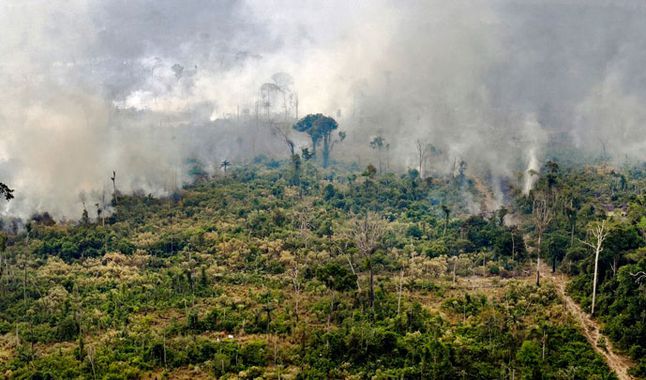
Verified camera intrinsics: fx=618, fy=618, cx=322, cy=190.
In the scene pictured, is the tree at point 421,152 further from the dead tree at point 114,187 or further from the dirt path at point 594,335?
the dirt path at point 594,335

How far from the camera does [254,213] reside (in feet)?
232

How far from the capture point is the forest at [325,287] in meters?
36.2

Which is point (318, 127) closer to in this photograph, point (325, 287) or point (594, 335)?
point (325, 287)

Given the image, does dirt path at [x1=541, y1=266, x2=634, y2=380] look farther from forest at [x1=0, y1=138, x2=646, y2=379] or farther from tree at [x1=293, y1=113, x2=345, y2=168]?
tree at [x1=293, y1=113, x2=345, y2=168]

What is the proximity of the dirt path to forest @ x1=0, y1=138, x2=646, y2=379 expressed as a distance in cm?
38

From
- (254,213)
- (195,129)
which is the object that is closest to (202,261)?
(254,213)

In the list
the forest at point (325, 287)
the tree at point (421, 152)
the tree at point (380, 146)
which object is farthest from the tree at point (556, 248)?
the tree at point (380, 146)

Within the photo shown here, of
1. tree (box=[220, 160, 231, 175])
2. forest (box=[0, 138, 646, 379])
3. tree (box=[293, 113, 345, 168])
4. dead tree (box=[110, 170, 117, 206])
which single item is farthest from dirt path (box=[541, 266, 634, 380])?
tree (box=[293, 113, 345, 168])

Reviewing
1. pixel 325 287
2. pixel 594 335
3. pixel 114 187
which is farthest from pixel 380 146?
pixel 594 335

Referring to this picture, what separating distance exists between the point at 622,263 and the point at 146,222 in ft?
156

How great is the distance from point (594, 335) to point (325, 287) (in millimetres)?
19700

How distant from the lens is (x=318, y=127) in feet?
343

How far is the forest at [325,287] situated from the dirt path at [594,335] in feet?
1.26

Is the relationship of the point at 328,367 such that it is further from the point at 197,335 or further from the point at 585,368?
the point at 585,368
